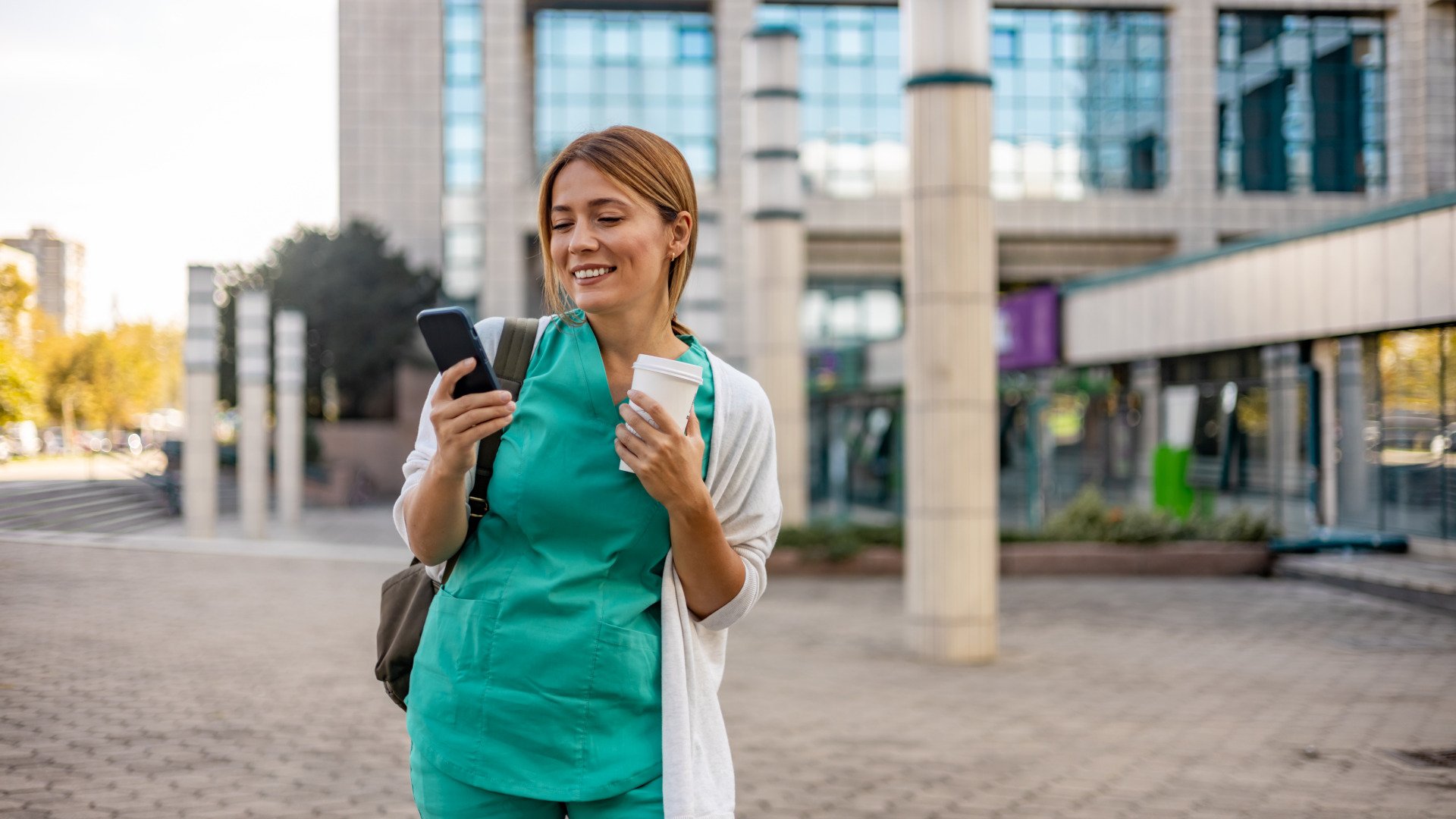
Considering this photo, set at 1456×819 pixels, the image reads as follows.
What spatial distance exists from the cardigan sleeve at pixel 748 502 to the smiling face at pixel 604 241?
0.27 m

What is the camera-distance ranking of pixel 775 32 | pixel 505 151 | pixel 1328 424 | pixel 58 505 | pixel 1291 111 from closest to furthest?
pixel 58 505 < pixel 1328 424 < pixel 775 32 < pixel 1291 111 < pixel 505 151

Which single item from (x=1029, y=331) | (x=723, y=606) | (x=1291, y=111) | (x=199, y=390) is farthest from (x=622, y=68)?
(x=723, y=606)

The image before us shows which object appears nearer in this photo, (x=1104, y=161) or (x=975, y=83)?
(x=975, y=83)

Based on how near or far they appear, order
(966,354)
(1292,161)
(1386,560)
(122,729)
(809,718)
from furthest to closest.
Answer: (1292,161), (1386,560), (966,354), (809,718), (122,729)

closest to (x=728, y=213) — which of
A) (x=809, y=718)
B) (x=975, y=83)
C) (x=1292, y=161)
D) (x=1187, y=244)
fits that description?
(x=1187, y=244)

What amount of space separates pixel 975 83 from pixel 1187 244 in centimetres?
3198

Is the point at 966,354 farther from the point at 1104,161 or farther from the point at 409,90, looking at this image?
the point at 409,90

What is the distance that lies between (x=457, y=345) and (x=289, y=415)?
993 inches

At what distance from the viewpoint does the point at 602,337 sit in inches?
90.6

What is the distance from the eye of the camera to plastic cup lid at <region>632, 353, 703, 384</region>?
6.76ft

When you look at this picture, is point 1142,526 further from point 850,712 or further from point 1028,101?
point 1028,101

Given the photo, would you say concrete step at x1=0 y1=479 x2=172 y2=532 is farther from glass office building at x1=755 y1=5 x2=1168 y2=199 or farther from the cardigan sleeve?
glass office building at x1=755 y1=5 x2=1168 y2=199

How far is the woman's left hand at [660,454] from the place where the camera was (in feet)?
6.77

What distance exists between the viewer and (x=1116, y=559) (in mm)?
16016
